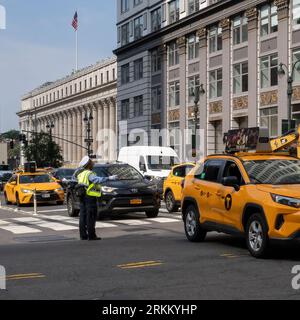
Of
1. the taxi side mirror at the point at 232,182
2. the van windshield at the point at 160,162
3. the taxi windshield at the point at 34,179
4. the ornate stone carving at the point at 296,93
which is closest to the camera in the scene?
the taxi side mirror at the point at 232,182

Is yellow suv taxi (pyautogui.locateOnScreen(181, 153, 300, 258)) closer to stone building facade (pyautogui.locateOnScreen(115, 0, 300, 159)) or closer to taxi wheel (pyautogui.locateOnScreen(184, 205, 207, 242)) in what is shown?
taxi wheel (pyautogui.locateOnScreen(184, 205, 207, 242))

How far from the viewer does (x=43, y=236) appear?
598 inches

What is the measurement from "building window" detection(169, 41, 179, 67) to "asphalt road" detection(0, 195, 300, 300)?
41340 millimetres

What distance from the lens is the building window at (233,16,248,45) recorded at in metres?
44.9

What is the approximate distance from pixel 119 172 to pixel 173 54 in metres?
37.0

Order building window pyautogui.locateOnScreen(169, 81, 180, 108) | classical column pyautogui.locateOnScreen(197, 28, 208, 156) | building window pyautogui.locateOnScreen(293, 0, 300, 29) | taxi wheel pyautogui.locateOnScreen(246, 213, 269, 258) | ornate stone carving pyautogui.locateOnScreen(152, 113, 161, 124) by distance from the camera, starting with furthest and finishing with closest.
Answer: ornate stone carving pyautogui.locateOnScreen(152, 113, 161, 124), building window pyautogui.locateOnScreen(169, 81, 180, 108), classical column pyautogui.locateOnScreen(197, 28, 208, 156), building window pyautogui.locateOnScreen(293, 0, 300, 29), taxi wheel pyautogui.locateOnScreen(246, 213, 269, 258)

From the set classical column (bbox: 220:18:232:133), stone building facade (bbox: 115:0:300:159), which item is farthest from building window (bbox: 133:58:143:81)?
classical column (bbox: 220:18:232:133)

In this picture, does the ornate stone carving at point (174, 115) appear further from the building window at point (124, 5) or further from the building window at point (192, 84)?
the building window at point (124, 5)

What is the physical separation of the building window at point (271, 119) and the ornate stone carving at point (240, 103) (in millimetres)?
1930

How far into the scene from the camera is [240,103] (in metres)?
45.5

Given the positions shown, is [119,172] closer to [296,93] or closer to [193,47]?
[296,93]

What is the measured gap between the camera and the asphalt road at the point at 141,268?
7.64 m

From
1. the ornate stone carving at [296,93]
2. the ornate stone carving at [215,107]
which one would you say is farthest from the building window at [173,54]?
the ornate stone carving at [296,93]
